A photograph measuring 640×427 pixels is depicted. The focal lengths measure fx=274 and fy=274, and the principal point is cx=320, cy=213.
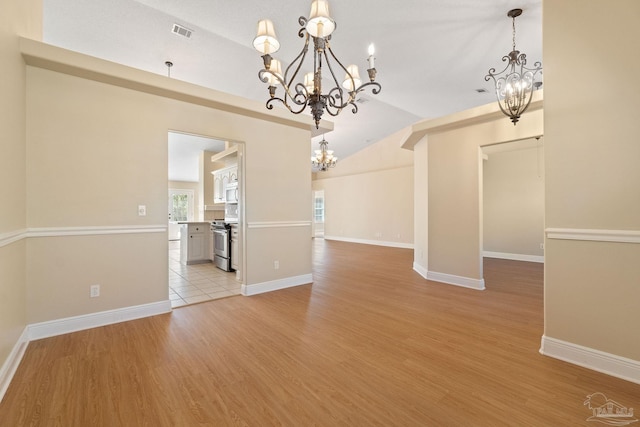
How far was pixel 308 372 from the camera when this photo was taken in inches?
79.1

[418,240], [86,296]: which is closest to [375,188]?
[418,240]

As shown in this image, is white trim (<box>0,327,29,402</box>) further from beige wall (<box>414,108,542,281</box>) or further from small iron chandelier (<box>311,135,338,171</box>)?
small iron chandelier (<box>311,135,338,171</box>)

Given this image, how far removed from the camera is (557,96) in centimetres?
216

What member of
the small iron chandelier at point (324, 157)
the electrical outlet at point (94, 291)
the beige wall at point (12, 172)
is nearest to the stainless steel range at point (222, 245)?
the electrical outlet at point (94, 291)

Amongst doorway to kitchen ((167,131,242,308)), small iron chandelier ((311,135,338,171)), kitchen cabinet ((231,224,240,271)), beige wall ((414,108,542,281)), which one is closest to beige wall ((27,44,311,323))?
doorway to kitchen ((167,131,242,308))

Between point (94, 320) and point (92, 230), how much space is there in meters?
0.91

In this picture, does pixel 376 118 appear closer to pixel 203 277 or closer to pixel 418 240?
pixel 418 240

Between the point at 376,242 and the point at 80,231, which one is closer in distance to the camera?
the point at 80,231

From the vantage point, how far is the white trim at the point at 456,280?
13.8 ft

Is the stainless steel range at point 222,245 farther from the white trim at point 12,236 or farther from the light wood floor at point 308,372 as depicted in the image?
the white trim at point 12,236

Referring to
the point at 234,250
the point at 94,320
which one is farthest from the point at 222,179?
the point at 94,320

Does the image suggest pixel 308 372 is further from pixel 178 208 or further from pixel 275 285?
pixel 178 208

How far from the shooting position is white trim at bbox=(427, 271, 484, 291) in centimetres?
421

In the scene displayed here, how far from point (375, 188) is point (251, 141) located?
20.9ft
